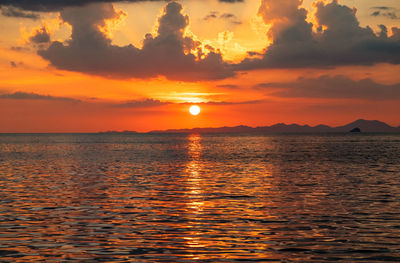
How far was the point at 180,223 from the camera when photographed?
23969mm

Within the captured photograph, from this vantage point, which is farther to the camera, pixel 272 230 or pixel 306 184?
pixel 306 184

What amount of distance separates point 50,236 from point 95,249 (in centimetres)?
362

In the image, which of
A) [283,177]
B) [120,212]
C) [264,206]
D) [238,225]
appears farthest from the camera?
[283,177]

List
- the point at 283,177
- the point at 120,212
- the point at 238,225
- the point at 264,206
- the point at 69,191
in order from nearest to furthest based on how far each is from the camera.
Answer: the point at 238,225 → the point at 120,212 → the point at 264,206 → the point at 69,191 → the point at 283,177

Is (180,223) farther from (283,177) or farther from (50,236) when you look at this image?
(283,177)

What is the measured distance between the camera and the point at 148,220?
82.1 feet

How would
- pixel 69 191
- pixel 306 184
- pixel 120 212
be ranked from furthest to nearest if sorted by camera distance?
pixel 306 184, pixel 69 191, pixel 120 212

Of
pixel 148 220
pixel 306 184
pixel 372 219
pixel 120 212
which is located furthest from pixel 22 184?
pixel 372 219

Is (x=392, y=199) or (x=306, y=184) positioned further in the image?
(x=306, y=184)

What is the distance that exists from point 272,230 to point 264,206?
750cm

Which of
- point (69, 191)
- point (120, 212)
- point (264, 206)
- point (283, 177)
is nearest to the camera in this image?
point (120, 212)

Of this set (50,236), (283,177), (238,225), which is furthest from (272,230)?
(283,177)

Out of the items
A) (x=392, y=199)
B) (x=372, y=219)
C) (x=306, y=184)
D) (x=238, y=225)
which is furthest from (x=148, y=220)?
(x=306, y=184)

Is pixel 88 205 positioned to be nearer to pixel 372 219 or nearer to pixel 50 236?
pixel 50 236
